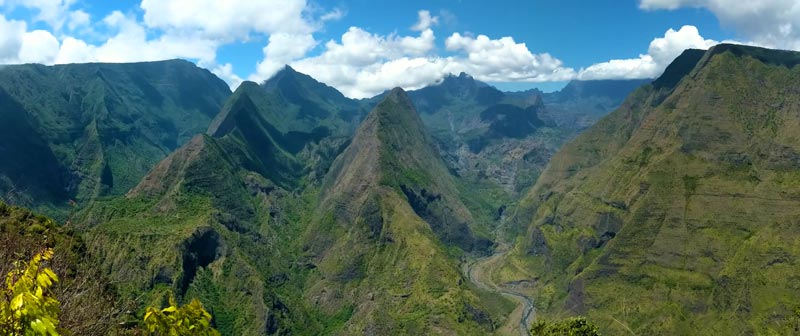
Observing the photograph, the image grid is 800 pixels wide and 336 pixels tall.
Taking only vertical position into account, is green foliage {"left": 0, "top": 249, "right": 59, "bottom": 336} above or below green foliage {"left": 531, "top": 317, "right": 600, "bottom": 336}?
above

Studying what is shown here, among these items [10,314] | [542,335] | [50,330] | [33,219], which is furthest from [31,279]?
[542,335]

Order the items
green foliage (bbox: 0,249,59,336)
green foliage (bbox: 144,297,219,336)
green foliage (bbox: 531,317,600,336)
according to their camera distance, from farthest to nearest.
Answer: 1. green foliage (bbox: 531,317,600,336)
2. green foliage (bbox: 144,297,219,336)
3. green foliage (bbox: 0,249,59,336)

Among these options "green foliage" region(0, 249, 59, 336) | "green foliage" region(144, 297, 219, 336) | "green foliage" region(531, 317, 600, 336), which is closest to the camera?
"green foliage" region(0, 249, 59, 336)

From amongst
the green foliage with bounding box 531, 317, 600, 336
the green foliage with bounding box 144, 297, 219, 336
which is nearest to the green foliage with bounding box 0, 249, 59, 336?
the green foliage with bounding box 144, 297, 219, 336

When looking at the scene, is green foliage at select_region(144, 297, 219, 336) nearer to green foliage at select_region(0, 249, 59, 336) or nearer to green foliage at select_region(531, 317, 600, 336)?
green foliage at select_region(0, 249, 59, 336)

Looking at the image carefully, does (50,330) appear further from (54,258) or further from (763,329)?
(763,329)

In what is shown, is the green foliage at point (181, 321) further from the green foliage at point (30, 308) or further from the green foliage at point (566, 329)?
the green foliage at point (566, 329)
